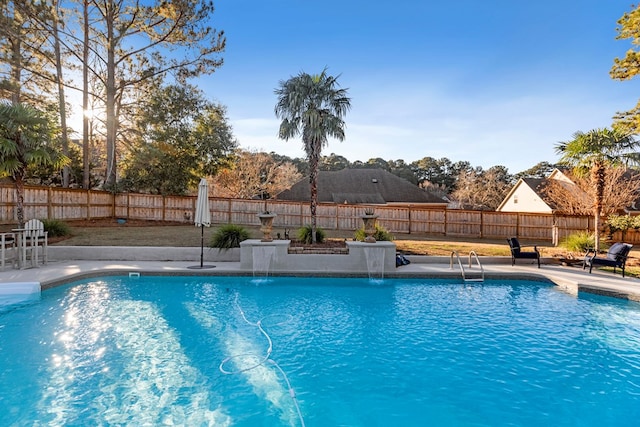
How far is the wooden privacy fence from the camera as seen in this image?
17422 mm

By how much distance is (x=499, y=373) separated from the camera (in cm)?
423

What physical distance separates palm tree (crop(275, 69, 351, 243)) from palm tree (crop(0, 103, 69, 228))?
727 cm

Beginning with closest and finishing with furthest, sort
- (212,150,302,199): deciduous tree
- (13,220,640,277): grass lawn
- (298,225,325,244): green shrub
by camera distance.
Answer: (298,225,325,244): green shrub < (13,220,640,277): grass lawn < (212,150,302,199): deciduous tree

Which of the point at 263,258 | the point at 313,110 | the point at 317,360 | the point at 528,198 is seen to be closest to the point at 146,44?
the point at 313,110

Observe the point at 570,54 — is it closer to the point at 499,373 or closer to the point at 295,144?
the point at 295,144

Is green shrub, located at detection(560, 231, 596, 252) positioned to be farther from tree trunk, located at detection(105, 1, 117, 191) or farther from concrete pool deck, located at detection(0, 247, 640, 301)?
tree trunk, located at detection(105, 1, 117, 191)

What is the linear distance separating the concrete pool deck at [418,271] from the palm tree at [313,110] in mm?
3410

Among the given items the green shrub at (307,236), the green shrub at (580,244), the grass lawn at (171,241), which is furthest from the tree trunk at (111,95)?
the green shrub at (580,244)

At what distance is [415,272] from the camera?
9156mm

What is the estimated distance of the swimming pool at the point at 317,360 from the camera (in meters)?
3.41

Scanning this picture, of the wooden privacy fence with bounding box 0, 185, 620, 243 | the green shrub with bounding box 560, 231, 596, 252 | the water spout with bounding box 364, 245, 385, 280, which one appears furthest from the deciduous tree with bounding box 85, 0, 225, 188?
the green shrub with bounding box 560, 231, 596, 252

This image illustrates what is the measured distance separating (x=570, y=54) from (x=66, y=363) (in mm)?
15792

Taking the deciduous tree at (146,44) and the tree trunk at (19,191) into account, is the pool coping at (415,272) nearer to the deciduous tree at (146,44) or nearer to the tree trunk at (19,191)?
the tree trunk at (19,191)

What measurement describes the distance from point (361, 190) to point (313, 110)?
18.7 m
